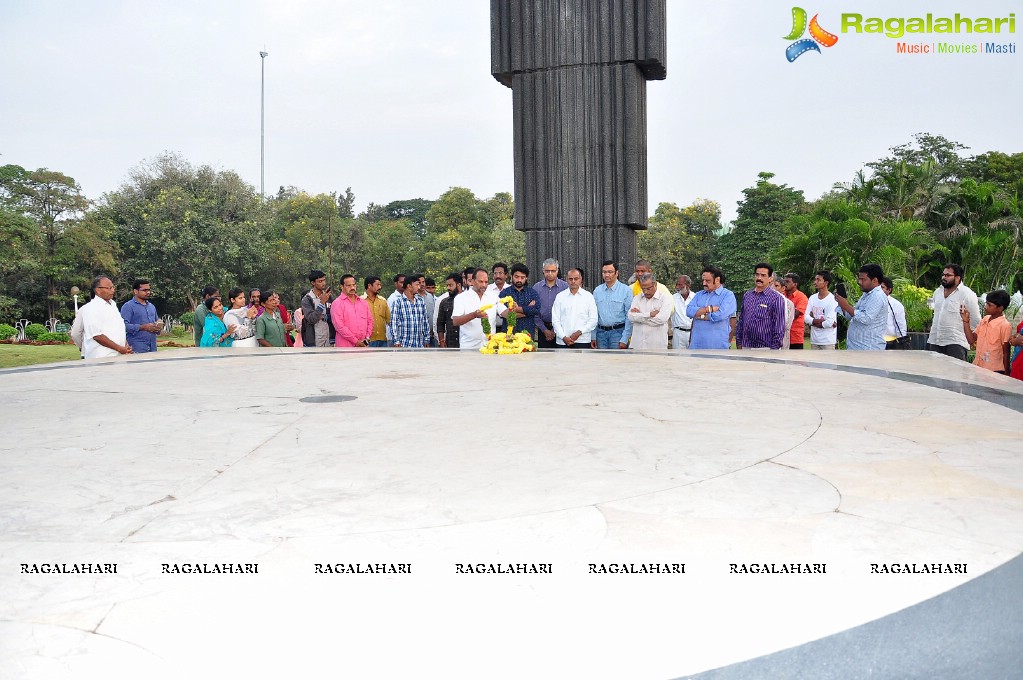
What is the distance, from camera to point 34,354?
2022 cm

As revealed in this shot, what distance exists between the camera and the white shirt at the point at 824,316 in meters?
8.72

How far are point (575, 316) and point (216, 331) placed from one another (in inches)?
165

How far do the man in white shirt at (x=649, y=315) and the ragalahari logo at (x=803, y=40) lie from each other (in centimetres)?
1110

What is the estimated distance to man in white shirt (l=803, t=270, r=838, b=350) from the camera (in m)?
8.72

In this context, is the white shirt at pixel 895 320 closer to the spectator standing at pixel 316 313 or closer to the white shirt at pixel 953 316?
the white shirt at pixel 953 316

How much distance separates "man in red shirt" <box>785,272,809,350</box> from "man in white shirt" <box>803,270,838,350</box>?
43 centimetres

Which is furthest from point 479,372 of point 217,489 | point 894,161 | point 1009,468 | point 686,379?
point 894,161

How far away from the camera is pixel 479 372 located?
19.1 feet

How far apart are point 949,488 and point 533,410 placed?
2.06 m

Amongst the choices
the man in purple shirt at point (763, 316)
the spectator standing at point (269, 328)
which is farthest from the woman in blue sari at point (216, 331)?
the man in purple shirt at point (763, 316)

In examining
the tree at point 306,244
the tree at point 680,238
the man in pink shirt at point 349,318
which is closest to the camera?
the man in pink shirt at point 349,318

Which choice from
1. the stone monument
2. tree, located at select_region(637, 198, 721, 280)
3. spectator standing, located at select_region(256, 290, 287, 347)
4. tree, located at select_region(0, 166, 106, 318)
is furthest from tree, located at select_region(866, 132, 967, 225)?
tree, located at select_region(0, 166, 106, 318)

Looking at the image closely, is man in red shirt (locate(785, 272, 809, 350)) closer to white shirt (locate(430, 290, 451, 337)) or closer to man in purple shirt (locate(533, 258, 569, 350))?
man in purple shirt (locate(533, 258, 569, 350))

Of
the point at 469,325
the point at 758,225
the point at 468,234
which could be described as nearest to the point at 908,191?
the point at 758,225
